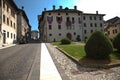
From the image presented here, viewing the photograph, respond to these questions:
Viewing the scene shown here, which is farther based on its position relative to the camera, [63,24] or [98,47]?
[63,24]

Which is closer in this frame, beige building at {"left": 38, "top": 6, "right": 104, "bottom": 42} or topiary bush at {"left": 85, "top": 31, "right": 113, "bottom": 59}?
topiary bush at {"left": 85, "top": 31, "right": 113, "bottom": 59}

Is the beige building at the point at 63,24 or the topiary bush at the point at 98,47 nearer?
the topiary bush at the point at 98,47

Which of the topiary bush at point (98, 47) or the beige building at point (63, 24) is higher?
the beige building at point (63, 24)

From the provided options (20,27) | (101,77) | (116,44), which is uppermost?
(20,27)

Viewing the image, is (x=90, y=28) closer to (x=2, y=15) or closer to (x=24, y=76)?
(x=2, y=15)

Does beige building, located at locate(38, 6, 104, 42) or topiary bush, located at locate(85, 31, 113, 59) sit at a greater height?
beige building, located at locate(38, 6, 104, 42)

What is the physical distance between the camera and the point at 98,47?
438 inches

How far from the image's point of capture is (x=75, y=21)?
199 feet

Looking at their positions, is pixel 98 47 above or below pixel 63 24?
below

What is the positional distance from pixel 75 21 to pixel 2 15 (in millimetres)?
32400

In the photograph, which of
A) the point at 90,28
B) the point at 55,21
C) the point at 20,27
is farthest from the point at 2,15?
the point at 90,28

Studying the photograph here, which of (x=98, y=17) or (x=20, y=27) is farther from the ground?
(x=98, y=17)

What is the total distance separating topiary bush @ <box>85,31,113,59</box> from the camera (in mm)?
11086

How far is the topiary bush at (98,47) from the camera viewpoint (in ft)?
36.4
